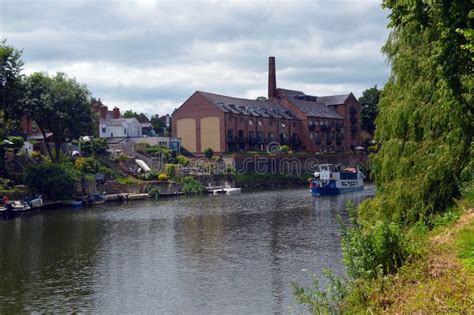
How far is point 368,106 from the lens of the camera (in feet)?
396

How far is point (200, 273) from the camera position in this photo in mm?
25297

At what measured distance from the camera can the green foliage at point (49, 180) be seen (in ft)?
197

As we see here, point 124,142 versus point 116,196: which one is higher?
point 124,142

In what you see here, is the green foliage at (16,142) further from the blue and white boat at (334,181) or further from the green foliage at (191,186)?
the blue and white boat at (334,181)

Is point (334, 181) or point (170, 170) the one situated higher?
point (170, 170)

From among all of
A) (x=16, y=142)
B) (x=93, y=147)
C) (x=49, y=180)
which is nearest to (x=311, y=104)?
(x=93, y=147)

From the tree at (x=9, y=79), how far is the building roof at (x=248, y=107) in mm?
41272

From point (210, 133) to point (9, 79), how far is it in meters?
42.9

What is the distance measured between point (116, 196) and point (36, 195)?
12015mm

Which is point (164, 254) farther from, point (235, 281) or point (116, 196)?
point (116, 196)

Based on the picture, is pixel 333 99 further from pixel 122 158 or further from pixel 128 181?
pixel 128 181

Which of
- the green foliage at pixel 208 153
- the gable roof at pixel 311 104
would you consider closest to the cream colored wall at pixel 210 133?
the green foliage at pixel 208 153

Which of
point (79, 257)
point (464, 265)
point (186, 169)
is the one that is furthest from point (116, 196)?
point (464, 265)

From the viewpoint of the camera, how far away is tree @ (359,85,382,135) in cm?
11950
